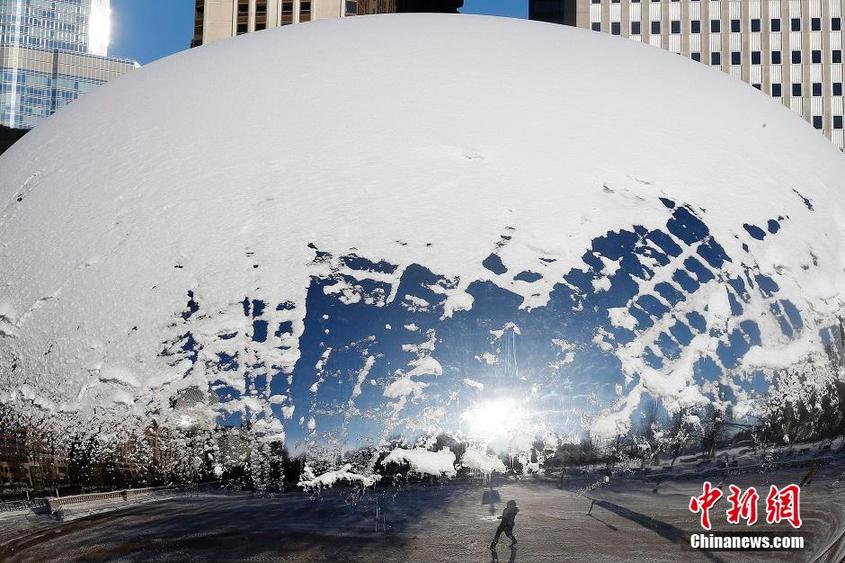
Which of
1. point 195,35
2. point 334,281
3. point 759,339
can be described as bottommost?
point 759,339

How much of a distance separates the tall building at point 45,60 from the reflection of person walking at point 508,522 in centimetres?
12086

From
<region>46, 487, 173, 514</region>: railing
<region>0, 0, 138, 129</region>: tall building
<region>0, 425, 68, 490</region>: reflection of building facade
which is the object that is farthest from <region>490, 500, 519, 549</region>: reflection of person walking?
<region>0, 0, 138, 129</region>: tall building

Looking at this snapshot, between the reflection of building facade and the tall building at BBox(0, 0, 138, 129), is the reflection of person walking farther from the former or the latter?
the tall building at BBox(0, 0, 138, 129)

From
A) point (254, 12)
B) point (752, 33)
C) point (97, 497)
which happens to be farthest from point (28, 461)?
point (752, 33)

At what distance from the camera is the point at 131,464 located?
2.58 metres

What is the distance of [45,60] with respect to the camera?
123250 mm

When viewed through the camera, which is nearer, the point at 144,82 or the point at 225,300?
the point at 225,300

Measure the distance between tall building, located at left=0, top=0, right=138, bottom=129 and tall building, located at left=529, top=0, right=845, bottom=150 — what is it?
2785 inches

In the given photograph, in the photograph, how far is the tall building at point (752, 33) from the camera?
69.4 metres

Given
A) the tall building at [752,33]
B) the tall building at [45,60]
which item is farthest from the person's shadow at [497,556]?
the tall building at [45,60]

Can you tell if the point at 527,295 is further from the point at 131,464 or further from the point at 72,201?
the point at 72,201

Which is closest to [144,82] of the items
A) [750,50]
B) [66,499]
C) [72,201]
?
[72,201]

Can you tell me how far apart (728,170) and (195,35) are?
62.8 m

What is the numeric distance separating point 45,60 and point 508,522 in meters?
134
